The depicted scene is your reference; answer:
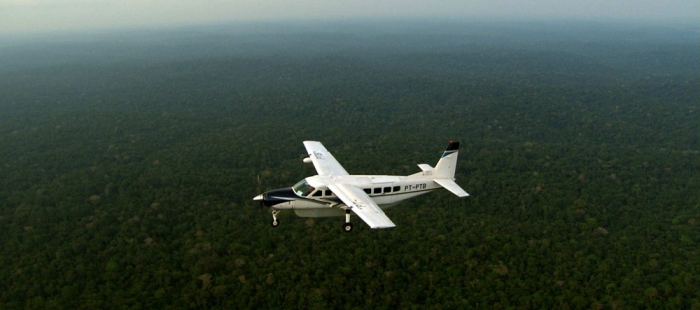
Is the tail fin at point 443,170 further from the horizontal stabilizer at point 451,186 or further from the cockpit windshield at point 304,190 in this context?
the cockpit windshield at point 304,190

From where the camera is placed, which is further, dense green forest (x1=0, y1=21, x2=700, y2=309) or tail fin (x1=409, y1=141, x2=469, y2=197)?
dense green forest (x1=0, y1=21, x2=700, y2=309)

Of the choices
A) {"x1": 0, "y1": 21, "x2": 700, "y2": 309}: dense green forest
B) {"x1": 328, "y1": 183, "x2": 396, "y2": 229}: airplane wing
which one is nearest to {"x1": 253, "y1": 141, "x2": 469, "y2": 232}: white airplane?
{"x1": 328, "y1": 183, "x2": 396, "y2": 229}: airplane wing

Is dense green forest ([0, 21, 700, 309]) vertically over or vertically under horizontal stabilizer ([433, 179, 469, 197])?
under

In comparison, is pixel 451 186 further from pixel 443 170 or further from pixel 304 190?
pixel 304 190

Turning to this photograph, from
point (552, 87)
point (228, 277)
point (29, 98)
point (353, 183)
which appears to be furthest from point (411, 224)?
point (29, 98)

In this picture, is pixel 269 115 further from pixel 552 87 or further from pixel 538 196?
pixel 552 87

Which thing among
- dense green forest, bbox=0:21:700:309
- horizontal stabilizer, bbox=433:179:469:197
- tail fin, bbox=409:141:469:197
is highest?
tail fin, bbox=409:141:469:197

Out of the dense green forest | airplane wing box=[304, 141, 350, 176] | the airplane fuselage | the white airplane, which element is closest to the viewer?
the white airplane

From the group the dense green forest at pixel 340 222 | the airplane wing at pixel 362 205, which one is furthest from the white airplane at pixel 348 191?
the dense green forest at pixel 340 222

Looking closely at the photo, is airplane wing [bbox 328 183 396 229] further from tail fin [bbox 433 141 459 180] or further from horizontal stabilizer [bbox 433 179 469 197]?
tail fin [bbox 433 141 459 180]
